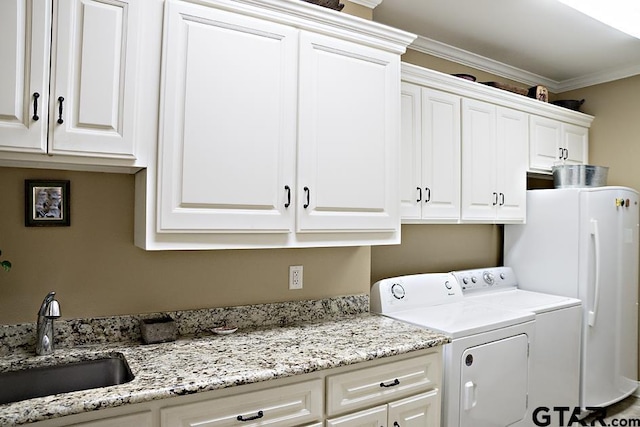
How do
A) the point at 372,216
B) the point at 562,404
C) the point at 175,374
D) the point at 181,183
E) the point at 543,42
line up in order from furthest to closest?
the point at 543,42 < the point at 562,404 < the point at 372,216 < the point at 181,183 < the point at 175,374

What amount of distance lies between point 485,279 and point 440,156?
105cm

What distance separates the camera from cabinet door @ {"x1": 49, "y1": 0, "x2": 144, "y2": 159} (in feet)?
4.78

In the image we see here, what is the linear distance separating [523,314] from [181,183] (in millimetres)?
2006

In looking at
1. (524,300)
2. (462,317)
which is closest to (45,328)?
(462,317)

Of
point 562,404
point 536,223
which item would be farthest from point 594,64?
point 562,404

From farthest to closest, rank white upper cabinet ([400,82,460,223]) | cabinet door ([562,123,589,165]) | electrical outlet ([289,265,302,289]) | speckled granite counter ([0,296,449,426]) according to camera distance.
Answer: cabinet door ([562,123,589,165])
white upper cabinet ([400,82,460,223])
electrical outlet ([289,265,302,289])
speckled granite counter ([0,296,449,426])

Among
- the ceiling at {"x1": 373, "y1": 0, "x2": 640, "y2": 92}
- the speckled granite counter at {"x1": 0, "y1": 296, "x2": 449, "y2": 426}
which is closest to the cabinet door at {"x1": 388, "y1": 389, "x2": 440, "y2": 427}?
the speckled granite counter at {"x1": 0, "y1": 296, "x2": 449, "y2": 426}

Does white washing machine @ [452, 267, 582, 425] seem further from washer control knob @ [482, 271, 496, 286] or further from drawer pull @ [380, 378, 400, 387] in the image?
drawer pull @ [380, 378, 400, 387]

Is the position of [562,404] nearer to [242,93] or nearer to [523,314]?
[523,314]

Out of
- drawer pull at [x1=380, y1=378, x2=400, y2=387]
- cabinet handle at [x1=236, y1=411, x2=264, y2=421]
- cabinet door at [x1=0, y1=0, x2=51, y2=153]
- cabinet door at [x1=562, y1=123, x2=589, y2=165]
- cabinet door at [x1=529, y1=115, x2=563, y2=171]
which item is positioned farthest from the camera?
cabinet door at [x1=562, y1=123, x2=589, y2=165]

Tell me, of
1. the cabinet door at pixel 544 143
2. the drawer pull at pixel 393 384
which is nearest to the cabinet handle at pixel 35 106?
the drawer pull at pixel 393 384

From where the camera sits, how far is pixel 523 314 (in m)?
2.48

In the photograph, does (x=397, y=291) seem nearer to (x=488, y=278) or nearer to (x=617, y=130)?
(x=488, y=278)

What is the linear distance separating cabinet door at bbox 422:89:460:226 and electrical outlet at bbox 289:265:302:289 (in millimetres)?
900
